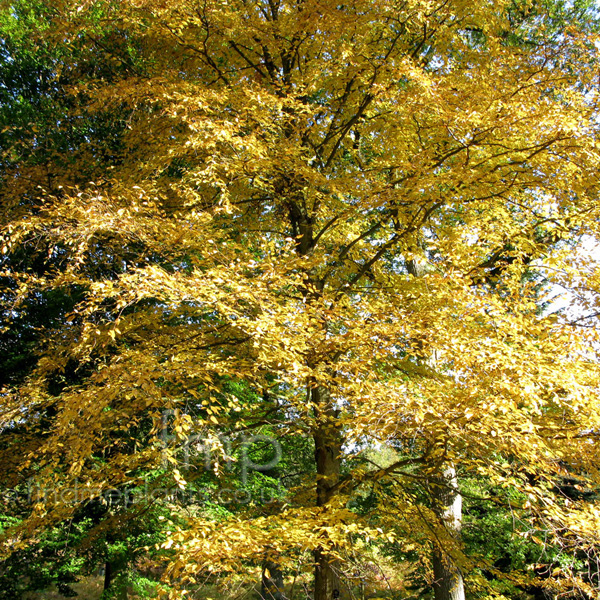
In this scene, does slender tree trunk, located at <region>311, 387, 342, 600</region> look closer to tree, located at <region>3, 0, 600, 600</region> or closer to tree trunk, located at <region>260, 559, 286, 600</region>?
tree, located at <region>3, 0, 600, 600</region>

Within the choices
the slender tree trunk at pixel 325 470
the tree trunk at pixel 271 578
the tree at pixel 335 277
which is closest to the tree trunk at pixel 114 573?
the tree trunk at pixel 271 578

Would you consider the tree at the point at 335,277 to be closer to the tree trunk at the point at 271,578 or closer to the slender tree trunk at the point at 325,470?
the slender tree trunk at the point at 325,470

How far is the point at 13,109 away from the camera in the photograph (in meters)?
9.09

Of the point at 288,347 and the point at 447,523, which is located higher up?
the point at 288,347

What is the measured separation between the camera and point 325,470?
5629 millimetres

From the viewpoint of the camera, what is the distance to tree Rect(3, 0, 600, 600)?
133 inches

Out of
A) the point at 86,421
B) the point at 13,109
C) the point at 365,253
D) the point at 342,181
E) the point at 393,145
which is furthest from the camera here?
the point at 13,109

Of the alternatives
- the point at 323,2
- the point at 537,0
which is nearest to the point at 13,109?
the point at 323,2

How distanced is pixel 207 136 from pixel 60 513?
12.3ft

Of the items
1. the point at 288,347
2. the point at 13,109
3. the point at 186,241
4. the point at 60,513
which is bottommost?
the point at 60,513

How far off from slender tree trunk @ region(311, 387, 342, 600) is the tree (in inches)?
1.2

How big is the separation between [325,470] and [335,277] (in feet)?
9.65

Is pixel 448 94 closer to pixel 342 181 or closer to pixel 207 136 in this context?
pixel 342 181

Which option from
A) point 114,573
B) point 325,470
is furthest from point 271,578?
point 114,573
